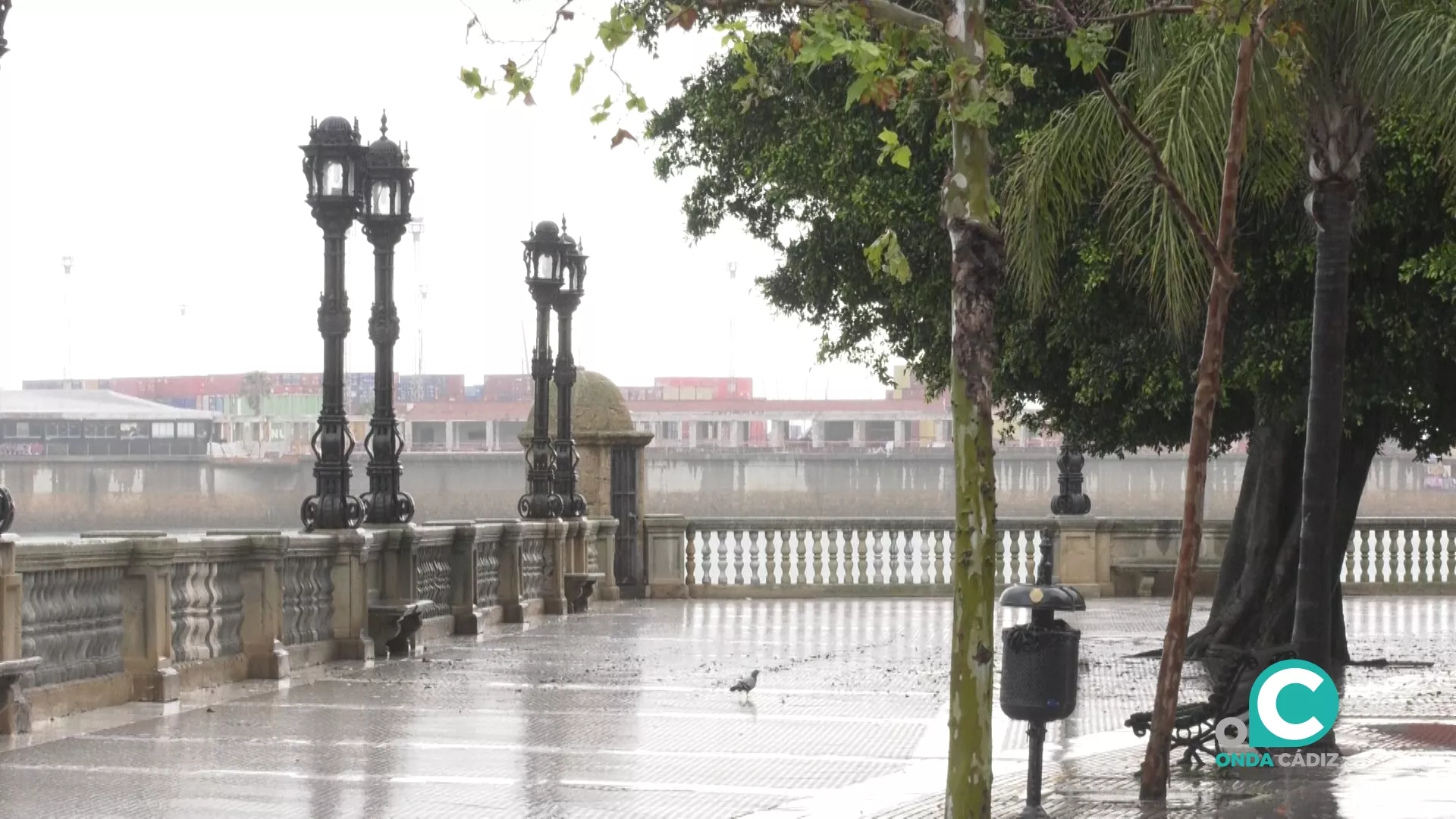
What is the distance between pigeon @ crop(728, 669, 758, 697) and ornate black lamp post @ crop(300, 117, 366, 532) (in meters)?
4.70

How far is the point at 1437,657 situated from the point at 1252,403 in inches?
115

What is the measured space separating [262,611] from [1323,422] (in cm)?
862

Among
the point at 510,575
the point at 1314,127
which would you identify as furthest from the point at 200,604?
the point at 510,575

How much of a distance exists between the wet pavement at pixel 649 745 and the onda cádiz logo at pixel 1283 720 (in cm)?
23

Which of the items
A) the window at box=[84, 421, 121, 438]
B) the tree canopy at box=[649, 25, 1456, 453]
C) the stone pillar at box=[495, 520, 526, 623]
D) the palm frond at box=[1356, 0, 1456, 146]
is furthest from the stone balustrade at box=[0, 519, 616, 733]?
the window at box=[84, 421, 121, 438]

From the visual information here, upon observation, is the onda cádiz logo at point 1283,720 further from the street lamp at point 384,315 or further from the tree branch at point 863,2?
the street lamp at point 384,315

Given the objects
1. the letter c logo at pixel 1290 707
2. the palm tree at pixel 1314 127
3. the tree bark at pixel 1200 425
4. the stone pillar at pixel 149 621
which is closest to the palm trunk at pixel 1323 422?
the palm tree at pixel 1314 127

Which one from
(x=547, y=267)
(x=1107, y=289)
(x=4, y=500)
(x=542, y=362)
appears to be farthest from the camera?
(x=542, y=362)

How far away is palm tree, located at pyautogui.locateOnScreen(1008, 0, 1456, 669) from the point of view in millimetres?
12180

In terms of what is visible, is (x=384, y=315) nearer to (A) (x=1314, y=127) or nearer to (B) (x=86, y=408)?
(A) (x=1314, y=127)

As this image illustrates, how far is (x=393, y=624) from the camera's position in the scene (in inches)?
764

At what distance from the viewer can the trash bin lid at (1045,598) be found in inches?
406

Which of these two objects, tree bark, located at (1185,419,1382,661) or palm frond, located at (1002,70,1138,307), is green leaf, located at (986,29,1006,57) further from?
tree bark, located at (1185,419,1382,661)

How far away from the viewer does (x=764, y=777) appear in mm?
11609
